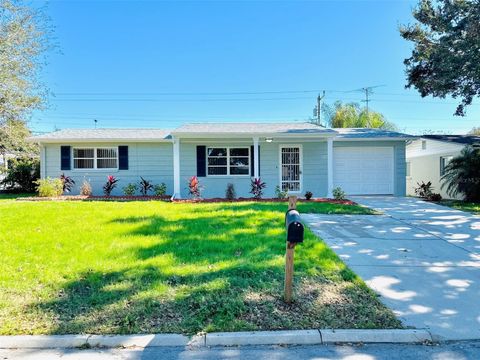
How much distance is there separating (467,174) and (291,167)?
7.70 metres

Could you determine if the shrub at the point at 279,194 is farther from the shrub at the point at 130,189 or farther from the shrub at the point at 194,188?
the shrub at the point at 130,189

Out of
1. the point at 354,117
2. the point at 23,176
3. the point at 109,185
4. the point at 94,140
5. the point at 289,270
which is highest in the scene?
the point at 354,117

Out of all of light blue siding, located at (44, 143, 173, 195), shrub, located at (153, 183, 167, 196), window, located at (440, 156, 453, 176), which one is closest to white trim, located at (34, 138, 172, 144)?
light blue siding, located at (44, 143, 173, 195)

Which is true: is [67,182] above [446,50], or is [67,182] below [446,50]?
below

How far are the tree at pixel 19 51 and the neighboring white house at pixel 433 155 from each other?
1630 cm

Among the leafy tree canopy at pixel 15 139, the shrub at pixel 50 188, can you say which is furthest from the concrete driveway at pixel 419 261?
the leafy tree canopy at pixel 15 139

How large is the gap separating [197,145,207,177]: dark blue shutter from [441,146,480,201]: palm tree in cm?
1139

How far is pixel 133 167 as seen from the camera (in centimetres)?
1573

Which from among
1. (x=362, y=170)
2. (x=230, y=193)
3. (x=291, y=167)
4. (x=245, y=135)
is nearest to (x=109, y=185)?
(x=230, y=193)

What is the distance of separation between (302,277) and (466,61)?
11.4 metres

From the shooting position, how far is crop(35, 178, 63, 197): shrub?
14.5 metres

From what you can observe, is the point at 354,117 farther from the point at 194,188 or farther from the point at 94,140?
the point at 94,140

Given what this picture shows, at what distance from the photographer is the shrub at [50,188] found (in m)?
14.5

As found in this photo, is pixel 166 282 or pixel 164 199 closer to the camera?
pixel 166 282
